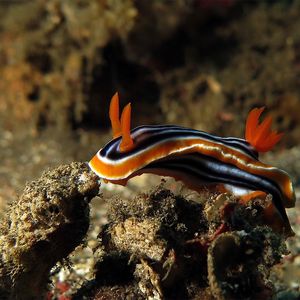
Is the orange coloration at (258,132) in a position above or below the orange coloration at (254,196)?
above

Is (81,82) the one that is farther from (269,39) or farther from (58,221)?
(58,221)

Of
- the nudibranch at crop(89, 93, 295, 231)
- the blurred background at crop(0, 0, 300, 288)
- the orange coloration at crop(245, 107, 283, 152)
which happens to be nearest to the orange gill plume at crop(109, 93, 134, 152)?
the nudibranch at crop(89, 93, 295, 231)

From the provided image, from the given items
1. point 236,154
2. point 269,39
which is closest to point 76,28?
point 269,39

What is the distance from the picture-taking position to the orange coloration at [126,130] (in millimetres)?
2453

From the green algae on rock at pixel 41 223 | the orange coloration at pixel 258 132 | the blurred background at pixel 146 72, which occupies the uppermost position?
the blurred background at pixel 146 72

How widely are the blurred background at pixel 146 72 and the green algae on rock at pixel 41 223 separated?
4.80 m

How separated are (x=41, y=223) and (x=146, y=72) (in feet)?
18.8

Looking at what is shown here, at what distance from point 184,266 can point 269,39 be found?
626 centimetres

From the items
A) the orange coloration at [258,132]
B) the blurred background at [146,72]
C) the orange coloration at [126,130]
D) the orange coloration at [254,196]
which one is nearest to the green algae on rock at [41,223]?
the orange coloration at [126,130]

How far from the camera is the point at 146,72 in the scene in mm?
7730

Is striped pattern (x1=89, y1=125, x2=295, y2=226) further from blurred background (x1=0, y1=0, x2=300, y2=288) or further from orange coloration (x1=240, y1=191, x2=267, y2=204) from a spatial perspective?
blurred background (x1=0, y1=0, x2=300, y2=288)

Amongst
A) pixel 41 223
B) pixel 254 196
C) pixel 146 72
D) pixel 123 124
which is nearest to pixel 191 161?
pixel 254 196

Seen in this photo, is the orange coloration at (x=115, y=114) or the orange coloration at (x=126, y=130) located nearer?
the orange coloration at (x=126, y=130)

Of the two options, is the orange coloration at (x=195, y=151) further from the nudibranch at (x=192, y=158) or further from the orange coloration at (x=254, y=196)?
the orange coloration at (x=254, y=196)
